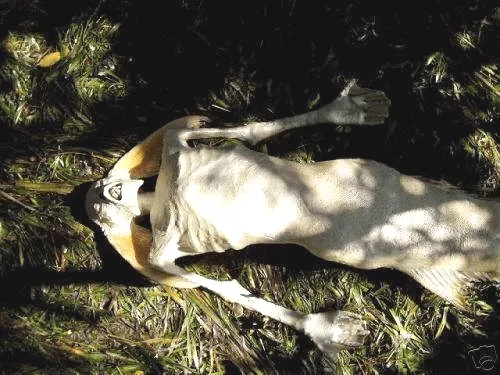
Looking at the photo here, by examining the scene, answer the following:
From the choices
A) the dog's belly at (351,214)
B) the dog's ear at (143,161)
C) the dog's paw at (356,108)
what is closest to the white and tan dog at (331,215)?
the dog's belly at (351,214)

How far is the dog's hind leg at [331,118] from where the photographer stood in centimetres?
277

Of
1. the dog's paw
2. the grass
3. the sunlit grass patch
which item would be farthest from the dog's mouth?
the dog's paw

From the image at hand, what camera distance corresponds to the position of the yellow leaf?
329cm

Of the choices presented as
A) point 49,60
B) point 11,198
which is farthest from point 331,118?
point 11,198

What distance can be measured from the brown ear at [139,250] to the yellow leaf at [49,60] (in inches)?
42.8

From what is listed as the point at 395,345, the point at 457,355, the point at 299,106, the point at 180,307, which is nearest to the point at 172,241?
the point at 180,307

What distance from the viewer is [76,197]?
129 inches

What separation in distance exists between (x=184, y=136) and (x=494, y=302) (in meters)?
1.87

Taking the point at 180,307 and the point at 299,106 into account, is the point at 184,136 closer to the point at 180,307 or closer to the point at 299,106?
the point at 299,106

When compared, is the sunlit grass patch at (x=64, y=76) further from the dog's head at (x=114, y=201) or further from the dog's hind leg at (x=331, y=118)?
the dog's hind leg at (x=331, y=118)

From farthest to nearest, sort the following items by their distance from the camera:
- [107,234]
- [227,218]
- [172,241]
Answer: [107,234] < [172,241] < [227,218]

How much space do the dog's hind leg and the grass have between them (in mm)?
339

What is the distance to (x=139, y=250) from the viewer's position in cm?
287

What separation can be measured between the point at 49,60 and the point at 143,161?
2.95ft
